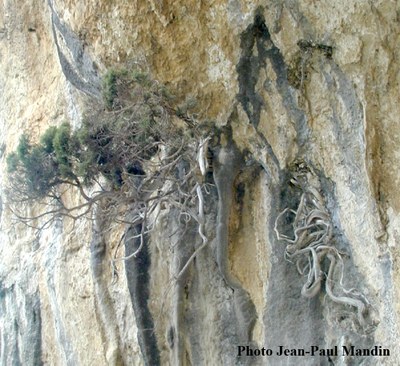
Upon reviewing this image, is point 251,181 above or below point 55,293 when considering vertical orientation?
above

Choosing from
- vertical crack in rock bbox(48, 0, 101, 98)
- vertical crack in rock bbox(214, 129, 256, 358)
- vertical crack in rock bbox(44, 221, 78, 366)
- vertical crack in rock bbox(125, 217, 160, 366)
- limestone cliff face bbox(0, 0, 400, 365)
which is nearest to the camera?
limestone cliff face bbox(0, 0, 400, 365)

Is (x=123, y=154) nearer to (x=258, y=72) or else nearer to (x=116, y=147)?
(x=116, y=147)

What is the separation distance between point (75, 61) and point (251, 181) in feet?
7.08

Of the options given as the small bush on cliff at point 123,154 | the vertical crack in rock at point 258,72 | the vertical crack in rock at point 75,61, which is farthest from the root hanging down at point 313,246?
the vertical crack in rock at point 75,61

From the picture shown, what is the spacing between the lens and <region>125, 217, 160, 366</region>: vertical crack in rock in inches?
230

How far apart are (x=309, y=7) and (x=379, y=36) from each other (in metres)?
0.65

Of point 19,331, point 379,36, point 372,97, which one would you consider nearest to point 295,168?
point 372,97

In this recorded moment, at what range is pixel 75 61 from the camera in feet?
19.0

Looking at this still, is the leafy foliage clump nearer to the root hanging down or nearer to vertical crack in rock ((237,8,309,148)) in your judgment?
vertical crack in rock ((237,8,309,148))

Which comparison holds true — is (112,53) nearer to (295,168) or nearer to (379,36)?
(295,168)

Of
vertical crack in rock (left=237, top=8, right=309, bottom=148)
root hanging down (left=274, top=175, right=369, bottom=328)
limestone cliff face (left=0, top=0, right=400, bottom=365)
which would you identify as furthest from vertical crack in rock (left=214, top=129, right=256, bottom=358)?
root hanging down (left=274, top=175, right=369, bottom=328)

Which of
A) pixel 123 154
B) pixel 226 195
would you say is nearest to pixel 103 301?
pixel 123 154

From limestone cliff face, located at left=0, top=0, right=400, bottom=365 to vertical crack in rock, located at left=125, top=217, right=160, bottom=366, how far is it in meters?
0.01

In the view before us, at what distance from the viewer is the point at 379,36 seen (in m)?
4.34
